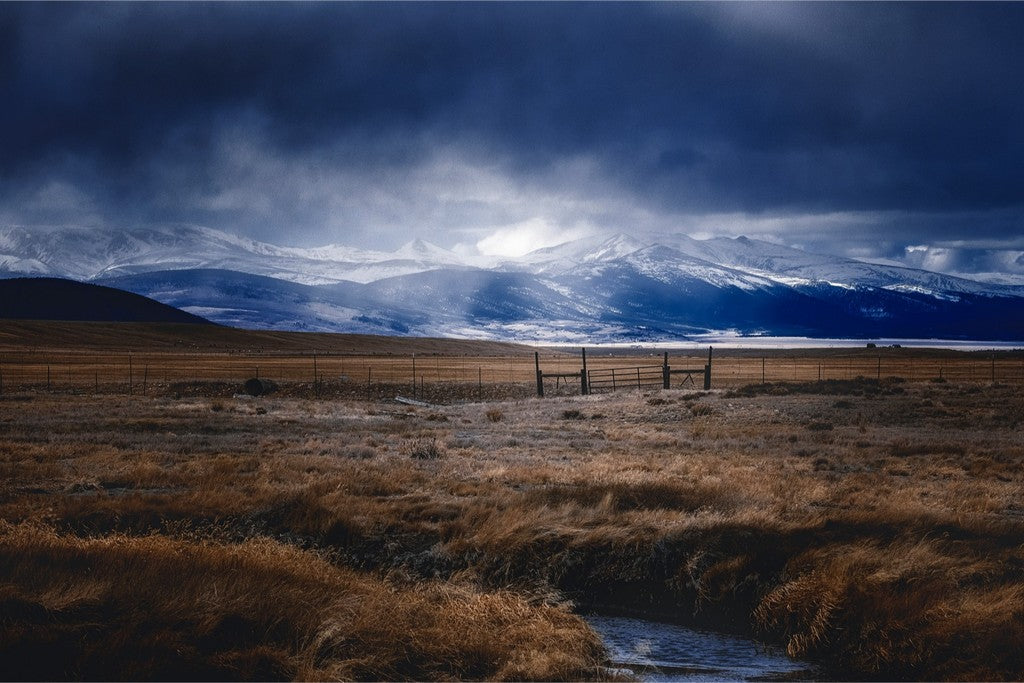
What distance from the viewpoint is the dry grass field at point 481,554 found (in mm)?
9078

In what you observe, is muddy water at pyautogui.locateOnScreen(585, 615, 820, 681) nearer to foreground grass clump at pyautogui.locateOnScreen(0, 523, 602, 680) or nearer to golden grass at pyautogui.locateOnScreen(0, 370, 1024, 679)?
golden grass at pyautogui.locateOnScreen(0, 370, 1024, 679)

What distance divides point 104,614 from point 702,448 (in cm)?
1980

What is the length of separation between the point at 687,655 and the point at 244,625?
209 inches

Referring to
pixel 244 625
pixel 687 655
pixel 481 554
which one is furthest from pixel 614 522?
pixel 244 625

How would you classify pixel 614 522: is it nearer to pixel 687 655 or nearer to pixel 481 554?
pixel 481 554

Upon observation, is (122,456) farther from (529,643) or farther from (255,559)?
(529,643)

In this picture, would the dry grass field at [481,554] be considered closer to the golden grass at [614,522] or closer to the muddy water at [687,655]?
the golden grass at [614,522]

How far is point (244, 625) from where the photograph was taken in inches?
362

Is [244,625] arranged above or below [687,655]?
above

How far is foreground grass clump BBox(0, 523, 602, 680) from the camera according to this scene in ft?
27.6

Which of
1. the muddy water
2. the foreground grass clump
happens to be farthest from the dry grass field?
the muddy water

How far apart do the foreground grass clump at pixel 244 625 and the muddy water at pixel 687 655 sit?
61cm

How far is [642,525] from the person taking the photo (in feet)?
45.6

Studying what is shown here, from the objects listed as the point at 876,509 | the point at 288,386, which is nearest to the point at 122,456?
the point at 876,509
